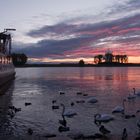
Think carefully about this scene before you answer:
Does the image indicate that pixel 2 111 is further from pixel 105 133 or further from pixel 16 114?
pixel 105 133

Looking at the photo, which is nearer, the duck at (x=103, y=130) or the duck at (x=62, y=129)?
the duck at (x=103, y=130)

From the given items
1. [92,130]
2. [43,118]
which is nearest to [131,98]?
[43,118]

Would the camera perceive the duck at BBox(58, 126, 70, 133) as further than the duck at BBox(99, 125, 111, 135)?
Yes

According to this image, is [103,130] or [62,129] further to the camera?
[62,129]

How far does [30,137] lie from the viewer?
66.8 feet

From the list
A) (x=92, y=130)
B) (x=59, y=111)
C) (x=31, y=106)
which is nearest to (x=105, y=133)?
(x=92, y=130)

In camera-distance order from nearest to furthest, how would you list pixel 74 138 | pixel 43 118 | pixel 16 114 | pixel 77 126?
1. pixel 74 138
2. pixel 77 126
3. pixel 43 118
4. pixel 16 114

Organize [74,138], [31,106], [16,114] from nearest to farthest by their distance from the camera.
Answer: [74,138] < [16,114] < [31,106]

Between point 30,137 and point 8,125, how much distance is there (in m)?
4.17

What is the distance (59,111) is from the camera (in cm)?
3038

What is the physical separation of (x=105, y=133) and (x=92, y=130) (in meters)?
1.20

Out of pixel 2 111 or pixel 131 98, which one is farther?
pixel 131 98

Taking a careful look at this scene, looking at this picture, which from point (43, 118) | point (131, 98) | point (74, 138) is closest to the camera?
point (74, 138)

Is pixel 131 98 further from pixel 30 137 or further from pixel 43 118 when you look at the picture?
pixel 30 137
